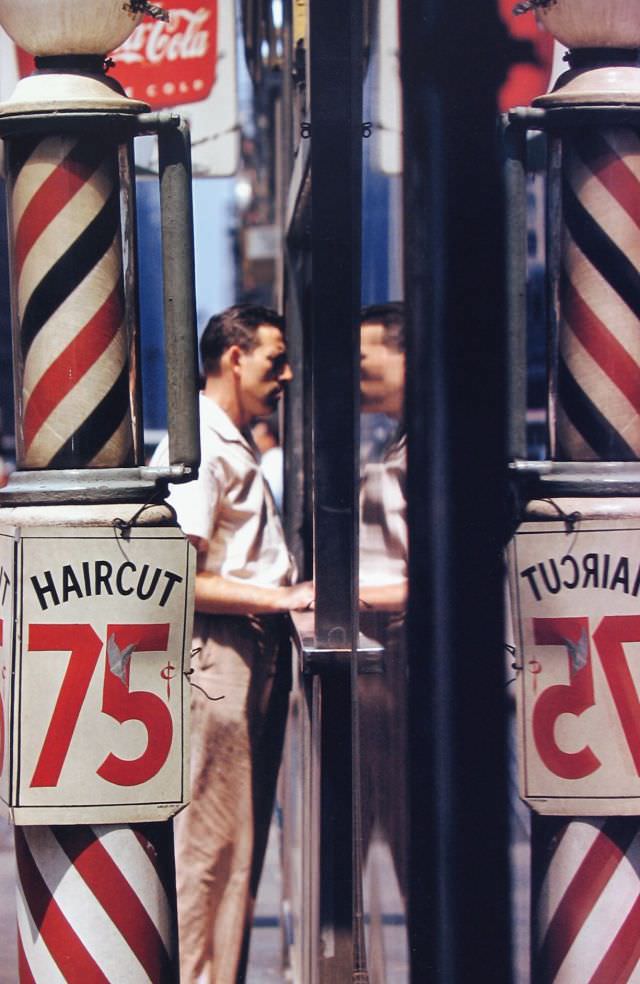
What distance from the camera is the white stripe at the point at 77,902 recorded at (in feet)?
7.33

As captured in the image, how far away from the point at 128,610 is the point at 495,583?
0.53 meters

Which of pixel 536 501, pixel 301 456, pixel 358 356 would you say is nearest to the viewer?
pixel 536 501

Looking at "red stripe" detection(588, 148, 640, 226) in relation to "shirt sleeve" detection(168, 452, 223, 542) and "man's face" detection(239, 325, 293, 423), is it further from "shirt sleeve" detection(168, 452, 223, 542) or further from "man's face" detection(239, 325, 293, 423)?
"man's face" detection(239, 325, 293, 423)

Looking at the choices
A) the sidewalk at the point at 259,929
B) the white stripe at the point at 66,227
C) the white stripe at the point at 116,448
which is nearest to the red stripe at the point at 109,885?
the white stripe at the point at 116,448

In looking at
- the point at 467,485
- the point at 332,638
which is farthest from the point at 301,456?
the point at 467,485

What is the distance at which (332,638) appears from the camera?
2.51 m

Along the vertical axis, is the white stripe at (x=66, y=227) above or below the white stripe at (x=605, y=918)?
above

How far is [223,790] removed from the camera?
3768 millimetres

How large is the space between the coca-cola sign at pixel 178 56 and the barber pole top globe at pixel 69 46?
3.00 m

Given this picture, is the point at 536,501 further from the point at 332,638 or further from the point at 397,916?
the point at 397,916

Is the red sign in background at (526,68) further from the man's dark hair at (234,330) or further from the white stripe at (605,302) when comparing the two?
the man's dark hair at (234,330)

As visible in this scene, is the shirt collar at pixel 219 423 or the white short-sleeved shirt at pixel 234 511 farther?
the shirt collar at pixel 219 423

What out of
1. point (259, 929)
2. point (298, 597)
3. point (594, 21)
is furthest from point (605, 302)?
point (259, 929)

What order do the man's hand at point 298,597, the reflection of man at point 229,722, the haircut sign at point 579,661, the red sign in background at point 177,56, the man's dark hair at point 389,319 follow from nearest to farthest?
the haircut sign at point 579,661 → the man's dark hair at point 389,319 → the man's hand at point 298,597 → the reflection of man at point 229,722 → the red sign in background at point 177,56
